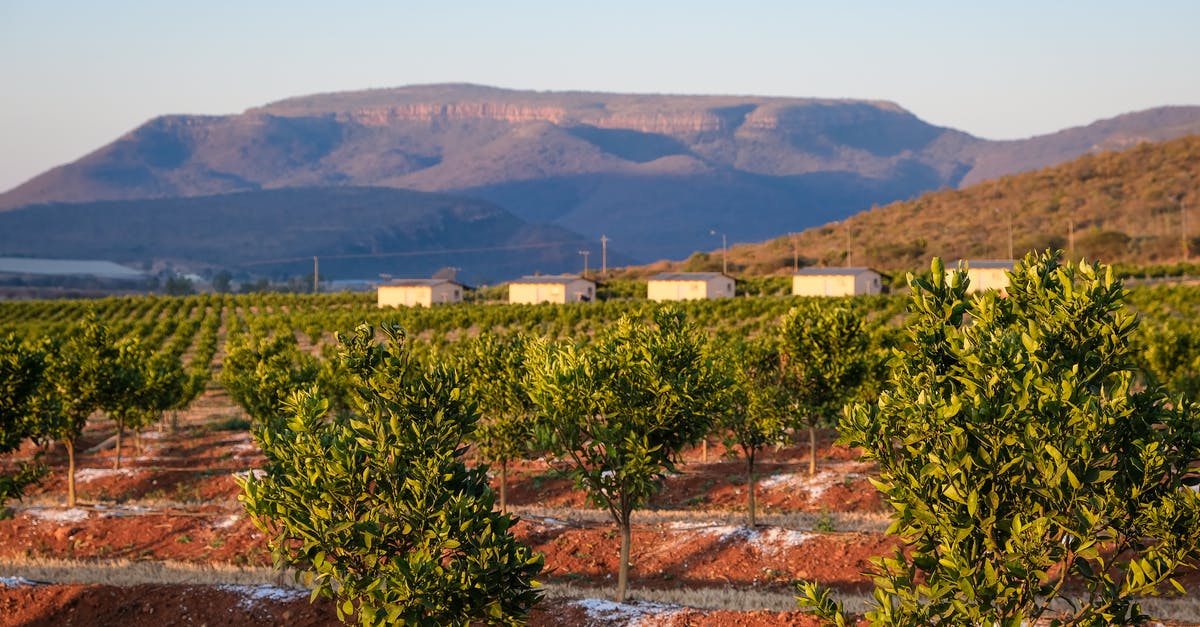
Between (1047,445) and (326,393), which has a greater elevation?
(1047,445)

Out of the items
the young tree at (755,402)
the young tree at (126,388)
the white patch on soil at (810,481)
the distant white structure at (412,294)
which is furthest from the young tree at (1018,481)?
the distant white structure at (412,294)

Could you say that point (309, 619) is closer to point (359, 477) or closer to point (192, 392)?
point (359, 477)

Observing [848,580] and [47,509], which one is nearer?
[848,580]

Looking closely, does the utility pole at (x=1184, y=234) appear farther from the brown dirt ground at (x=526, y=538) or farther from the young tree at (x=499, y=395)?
the young tree at (x=499, y=395)

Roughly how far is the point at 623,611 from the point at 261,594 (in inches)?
Result: 293

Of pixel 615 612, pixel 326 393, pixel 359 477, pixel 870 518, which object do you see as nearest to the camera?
pixel 359 477

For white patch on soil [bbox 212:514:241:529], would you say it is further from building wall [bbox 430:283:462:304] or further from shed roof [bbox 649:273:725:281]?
building wall [bbox 430:283:462:304]

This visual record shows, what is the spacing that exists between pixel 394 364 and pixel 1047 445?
8.73 m

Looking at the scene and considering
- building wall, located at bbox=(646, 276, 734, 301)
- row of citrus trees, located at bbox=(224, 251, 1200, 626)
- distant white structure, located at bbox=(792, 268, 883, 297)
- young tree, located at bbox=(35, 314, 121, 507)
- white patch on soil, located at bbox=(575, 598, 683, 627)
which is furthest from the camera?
building wall, located at bbox=(646, 276, 734, 301)

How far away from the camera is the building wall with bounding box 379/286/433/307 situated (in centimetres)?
14600

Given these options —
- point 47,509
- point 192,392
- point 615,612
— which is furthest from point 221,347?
point 615,612

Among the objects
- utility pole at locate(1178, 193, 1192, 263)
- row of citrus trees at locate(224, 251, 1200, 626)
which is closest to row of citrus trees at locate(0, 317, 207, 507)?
row of citrus trees at locate(224, 251, 1200, 626)

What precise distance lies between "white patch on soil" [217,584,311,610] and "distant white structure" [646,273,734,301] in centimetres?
10685

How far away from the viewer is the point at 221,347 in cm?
11131
